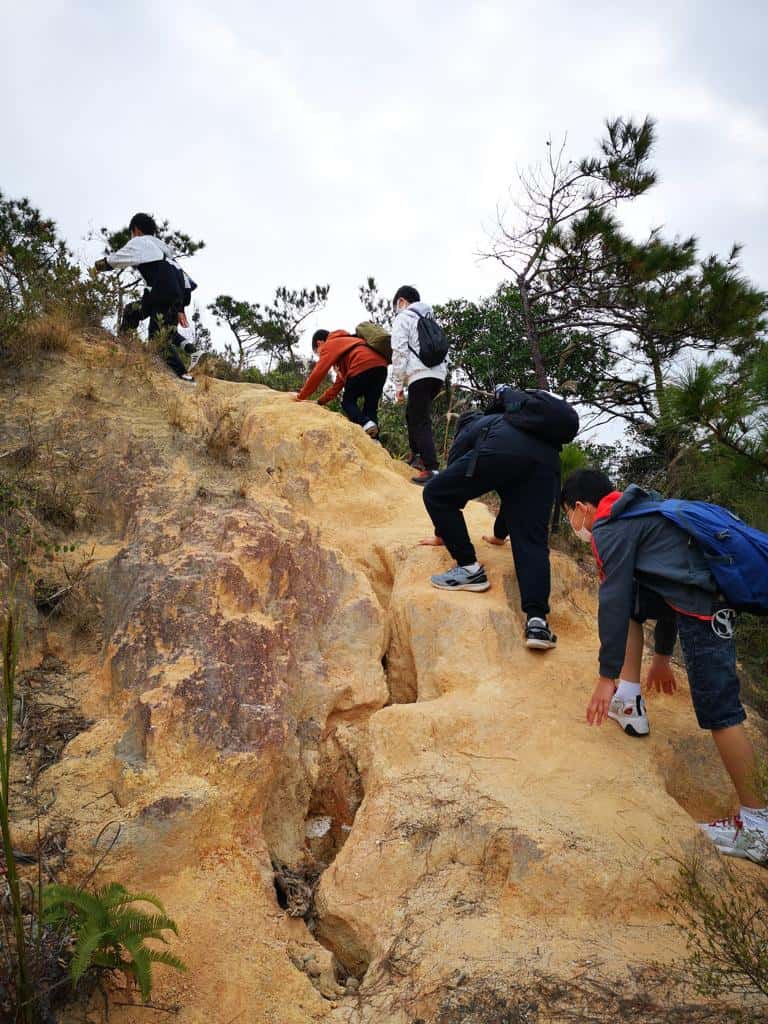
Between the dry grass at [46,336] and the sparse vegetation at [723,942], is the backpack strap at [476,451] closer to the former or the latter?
the sparse vegetation at [723,942]

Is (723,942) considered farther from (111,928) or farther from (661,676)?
(111,928)

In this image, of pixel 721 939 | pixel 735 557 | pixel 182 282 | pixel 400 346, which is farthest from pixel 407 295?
pixel 721 939

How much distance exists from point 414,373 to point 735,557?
342 centimetres

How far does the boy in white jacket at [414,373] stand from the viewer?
586cm

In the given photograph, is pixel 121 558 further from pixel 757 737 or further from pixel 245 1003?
pixel 757 737

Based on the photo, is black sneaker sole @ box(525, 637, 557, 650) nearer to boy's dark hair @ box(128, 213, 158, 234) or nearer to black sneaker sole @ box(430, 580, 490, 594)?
black sneaker sole @ box(430, 580, 490, 594)

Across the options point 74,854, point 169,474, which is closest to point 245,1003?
point 74,854

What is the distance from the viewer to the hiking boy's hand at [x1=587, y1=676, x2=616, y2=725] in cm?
320

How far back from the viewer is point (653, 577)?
318 cm

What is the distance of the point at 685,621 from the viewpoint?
120 inches

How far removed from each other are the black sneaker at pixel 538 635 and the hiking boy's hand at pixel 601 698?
0.61m

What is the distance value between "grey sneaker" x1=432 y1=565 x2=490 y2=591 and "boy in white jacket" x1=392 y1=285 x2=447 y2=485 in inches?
73.8

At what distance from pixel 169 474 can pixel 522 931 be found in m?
3.42

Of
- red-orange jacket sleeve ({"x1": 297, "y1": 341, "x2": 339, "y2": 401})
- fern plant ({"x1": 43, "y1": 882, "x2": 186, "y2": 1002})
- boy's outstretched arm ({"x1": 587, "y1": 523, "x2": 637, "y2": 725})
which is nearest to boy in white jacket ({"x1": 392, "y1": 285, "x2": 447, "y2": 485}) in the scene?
red-orange jacket sleeve ({"x1": 297, "y1": 341, "x2": 339, "y2": 401})
